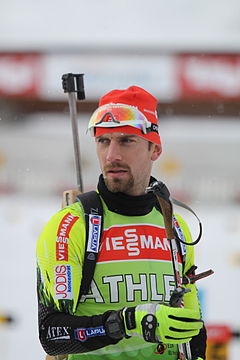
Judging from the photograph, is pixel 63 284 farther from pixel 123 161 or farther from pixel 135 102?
pixel 135 102

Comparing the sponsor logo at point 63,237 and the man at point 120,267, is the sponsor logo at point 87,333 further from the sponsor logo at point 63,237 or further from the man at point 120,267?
the sponsor logo at point 63,237

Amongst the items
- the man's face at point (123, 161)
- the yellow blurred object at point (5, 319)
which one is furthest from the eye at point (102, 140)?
the yellow blurred object at point (5, 319)

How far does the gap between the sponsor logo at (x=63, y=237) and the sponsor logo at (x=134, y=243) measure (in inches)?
5.4

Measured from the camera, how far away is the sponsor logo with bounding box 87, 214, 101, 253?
8.03 feet

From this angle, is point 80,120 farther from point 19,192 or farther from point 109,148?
point 109,148

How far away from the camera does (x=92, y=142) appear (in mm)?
13523

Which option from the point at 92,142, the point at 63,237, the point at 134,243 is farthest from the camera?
the point at 92,142

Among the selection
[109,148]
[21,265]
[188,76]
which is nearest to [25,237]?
[21,265]

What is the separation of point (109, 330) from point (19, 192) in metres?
9.35

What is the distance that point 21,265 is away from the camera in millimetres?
7309

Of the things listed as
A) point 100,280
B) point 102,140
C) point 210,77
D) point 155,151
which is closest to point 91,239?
point 100,280

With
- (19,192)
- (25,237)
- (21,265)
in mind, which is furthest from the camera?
(19,192)

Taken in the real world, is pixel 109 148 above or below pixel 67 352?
above

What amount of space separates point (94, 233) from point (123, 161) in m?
0.32
